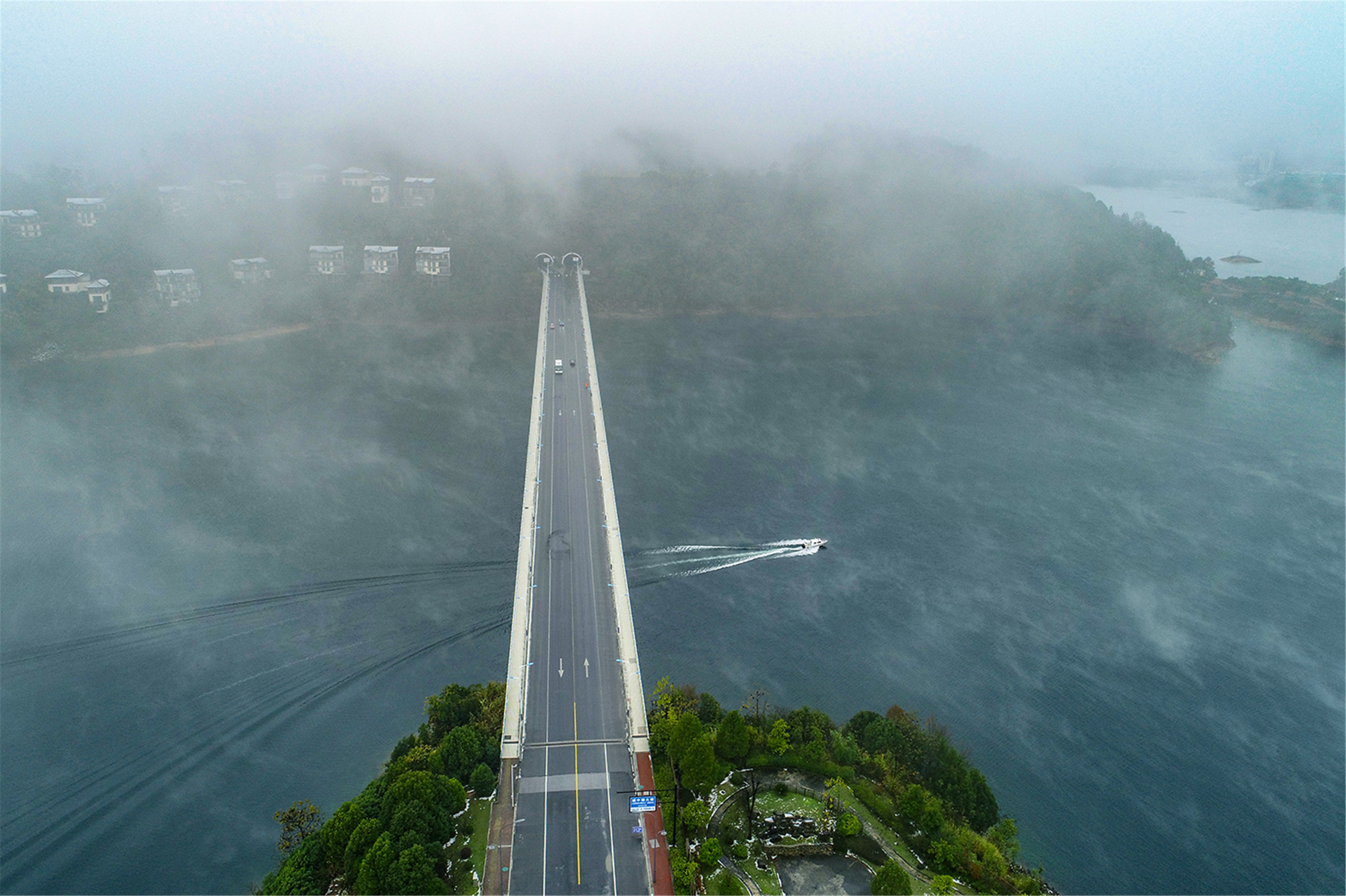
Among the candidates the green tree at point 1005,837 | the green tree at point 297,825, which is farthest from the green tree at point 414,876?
the green tree at point 1005,837

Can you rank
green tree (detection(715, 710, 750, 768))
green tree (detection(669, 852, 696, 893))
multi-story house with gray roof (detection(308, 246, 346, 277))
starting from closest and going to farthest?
green tree (detection(669, 852, 696, 893))
green tree (detection(715, 710, 750, 768))
multi-story house with gray roof (detection(308, 246, 346, 277))

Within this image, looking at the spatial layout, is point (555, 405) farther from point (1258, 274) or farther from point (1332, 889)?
point (1258, 274)

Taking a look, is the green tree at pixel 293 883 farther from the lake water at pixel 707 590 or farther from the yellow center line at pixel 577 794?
the yellow center line at pixel 577 794

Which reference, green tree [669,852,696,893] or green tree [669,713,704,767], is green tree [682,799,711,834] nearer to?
green tree [669,713,704,767]

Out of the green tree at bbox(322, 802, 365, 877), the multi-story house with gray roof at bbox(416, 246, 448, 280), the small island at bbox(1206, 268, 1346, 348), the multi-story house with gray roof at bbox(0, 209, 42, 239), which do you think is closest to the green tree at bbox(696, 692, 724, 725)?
the green tree at bbox(322, 802, 365, 877)

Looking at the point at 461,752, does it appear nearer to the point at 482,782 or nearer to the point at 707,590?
the point at 482,782

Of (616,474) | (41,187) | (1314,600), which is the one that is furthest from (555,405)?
(41,187)
